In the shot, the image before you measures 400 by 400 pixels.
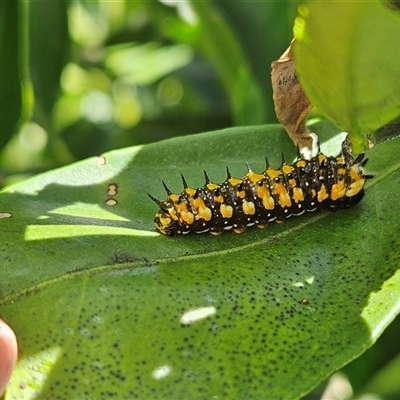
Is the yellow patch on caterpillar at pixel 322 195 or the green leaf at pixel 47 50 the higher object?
the green leaf at pixel 47 50

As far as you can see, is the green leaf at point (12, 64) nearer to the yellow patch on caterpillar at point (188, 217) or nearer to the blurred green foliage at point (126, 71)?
the blurred green foliage at point (126, 71)

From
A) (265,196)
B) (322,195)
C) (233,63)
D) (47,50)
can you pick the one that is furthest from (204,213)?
(47,50)

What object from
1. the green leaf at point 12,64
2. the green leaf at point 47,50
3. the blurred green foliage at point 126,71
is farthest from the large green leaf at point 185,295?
the green leaf at point 47,50

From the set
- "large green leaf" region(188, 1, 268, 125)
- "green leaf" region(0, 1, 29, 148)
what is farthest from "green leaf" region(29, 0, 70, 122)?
"large green leaf" region(188, 1, 268, 125)

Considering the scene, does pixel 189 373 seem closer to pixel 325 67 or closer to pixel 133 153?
pixel 325 67

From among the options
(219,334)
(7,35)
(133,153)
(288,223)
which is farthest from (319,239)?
(7,35)

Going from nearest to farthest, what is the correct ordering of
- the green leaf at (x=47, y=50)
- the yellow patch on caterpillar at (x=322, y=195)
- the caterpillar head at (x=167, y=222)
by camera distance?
the caterpillar head at (x=167, y=222) → the yellow patch on caterpillar at (x=322, y=195) → the green leaf at (x=47, y=50)
